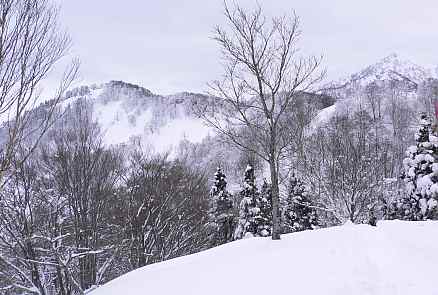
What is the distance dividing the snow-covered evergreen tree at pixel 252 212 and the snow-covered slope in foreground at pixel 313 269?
15.0m

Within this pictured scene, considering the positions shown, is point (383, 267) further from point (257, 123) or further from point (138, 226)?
point (138, 226)

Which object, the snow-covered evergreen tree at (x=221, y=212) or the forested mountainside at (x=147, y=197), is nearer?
the forested mountainside at (x=147, y=197)

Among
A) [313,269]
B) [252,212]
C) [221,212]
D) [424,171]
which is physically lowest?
[221,212]

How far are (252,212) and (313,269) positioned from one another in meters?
18.2

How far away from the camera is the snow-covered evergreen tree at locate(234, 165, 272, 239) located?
23906mm

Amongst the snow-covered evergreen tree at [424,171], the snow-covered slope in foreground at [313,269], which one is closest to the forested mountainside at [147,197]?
the snow-covered evergreen tree at [424,171]

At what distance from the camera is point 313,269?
6117 millimetres

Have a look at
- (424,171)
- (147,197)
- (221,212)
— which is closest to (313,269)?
(147,197)

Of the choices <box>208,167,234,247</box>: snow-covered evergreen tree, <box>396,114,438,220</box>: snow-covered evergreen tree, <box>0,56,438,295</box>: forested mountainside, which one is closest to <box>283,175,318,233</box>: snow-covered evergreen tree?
<box>0,56,438,295</box>: forested mountainside

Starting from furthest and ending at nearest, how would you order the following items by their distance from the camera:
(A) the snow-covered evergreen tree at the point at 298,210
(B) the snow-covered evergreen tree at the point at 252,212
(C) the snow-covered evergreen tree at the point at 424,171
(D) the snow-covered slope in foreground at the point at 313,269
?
(A) the snow-covered evergreen tree at the point at 298,210
(B) the snow-covered evergreen tree at the point at 252,212
(C) the snow-covered evergreen tree at the point at 424,171
(D) the snow-covered slope in foreground at the point at 313,269

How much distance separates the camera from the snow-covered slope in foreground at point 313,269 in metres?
5.33

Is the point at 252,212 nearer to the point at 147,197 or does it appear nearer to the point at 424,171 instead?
the point at 147,197

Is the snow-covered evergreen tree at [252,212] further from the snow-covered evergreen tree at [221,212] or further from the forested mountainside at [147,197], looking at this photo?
the snow-covered evergreen tree at [221,212]

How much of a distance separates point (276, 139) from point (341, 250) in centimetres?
473
